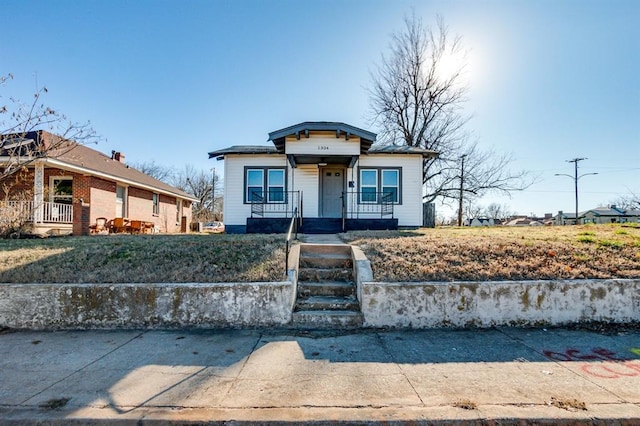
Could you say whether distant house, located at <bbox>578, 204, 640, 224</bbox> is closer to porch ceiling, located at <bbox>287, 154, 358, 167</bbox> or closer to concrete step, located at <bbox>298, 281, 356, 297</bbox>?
porch ceiling, located at <bbox>287, 154, 358, 167</bbox>

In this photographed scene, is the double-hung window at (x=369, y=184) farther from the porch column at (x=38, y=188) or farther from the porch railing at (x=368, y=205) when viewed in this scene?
the porch column at (x=38, y=188)

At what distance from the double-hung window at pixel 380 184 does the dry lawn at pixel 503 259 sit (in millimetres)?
6624

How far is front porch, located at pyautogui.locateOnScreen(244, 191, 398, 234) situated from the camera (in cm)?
1298

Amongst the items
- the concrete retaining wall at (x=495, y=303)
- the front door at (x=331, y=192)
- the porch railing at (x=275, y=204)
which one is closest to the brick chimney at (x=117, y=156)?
the porch railing at (x=275, y=204)

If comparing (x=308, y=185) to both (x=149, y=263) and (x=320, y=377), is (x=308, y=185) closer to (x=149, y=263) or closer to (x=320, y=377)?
(x=149, y=263)

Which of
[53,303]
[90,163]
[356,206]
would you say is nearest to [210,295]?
[53,303]

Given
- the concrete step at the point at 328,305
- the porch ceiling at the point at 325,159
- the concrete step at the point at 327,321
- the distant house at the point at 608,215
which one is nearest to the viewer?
the concrete step at the point at 327,321

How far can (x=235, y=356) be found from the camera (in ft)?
12.8

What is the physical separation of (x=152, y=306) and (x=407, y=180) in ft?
36.5

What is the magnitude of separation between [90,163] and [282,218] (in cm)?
1030

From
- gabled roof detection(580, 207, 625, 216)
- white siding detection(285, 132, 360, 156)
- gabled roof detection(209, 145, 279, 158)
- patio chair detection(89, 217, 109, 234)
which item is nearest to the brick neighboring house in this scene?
patio chair detection(89, 217, 109, 234)

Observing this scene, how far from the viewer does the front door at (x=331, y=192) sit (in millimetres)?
14047

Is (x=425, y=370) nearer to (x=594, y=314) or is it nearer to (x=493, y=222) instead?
(x=594, y=314)

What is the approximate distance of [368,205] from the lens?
13828mm
